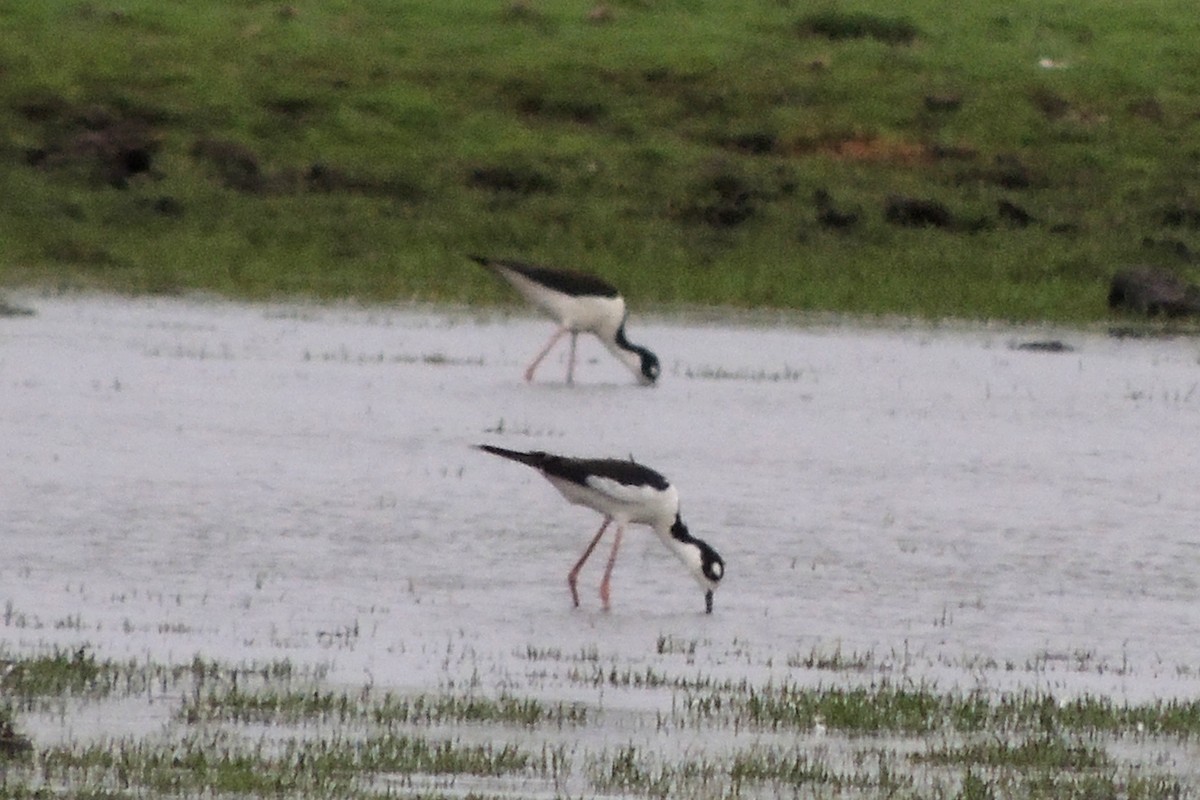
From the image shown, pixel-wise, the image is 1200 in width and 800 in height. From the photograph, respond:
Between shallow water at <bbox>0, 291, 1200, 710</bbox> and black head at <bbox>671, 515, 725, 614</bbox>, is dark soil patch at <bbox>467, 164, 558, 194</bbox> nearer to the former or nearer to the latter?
shallow water at <bbox>0, 291, 1200, 710</bbox>

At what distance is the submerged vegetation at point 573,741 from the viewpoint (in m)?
7.36

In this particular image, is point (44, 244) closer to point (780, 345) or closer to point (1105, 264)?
point (780, 345)

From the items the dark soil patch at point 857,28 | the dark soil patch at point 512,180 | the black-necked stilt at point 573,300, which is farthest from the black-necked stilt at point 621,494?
the dark soil patch at point 857,28

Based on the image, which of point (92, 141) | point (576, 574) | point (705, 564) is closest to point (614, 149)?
point (92, 141)

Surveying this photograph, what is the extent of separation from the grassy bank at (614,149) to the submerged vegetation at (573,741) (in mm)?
17890

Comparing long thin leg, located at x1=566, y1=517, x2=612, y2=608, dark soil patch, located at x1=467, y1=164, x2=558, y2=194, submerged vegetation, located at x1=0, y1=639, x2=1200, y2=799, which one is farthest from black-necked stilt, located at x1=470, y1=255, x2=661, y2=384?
submerged vegetation, located at x1=0, y1=639, x2=1200, y2=799

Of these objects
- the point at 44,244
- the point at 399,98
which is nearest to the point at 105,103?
the point at 399,98

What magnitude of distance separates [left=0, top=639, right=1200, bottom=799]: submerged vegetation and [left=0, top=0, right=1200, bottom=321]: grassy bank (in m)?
17.9

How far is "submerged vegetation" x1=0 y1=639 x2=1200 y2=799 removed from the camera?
24.2ft

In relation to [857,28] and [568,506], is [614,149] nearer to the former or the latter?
[857,28]

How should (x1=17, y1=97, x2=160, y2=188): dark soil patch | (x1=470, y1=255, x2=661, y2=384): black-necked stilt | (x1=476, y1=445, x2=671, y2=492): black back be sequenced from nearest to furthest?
(x1=476, y1=445, x2=671, y2=492): black back < (x1=470, y1=255, x2=661, y2=384): black-necked stilt < (x1=17, y1=97, x2=160, y2=188): dark soil patch

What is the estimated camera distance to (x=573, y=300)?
829 inches


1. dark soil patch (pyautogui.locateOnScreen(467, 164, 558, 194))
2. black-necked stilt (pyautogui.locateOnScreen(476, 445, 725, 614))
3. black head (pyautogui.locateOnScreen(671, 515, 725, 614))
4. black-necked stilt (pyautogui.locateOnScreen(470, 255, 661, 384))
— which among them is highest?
dark soil patch (pyautogui.locateOnScreen(467, 164, 558, 194))

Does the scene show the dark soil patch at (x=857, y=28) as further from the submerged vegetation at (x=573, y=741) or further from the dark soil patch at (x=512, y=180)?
the submerged vegetation at (x=573, y=741)
